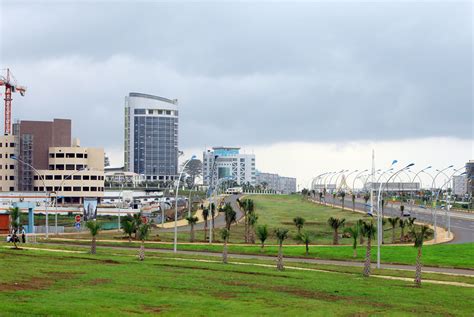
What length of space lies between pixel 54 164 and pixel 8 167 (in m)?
11.8

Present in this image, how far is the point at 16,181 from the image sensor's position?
192 meters

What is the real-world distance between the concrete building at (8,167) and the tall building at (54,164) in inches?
46.0

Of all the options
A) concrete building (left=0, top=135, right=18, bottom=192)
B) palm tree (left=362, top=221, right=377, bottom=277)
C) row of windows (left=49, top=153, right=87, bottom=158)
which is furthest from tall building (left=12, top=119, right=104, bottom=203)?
palm tree (left=362, top=221, right=377, bottom=277)

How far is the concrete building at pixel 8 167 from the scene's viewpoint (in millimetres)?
191750

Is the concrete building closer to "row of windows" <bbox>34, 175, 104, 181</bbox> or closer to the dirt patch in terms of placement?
"row of windows" <bbox>34, 175, 104, 181</bbox>

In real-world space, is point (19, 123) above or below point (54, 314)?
above

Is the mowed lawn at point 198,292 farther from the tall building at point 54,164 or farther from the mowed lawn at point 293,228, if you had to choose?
the tall building at point 54,164

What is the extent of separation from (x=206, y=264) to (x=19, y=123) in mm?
142547

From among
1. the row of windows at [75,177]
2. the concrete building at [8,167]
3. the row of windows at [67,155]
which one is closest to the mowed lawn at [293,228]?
the row of windows at [75,177]

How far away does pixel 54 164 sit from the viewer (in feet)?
636

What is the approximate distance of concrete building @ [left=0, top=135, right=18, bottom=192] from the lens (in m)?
192

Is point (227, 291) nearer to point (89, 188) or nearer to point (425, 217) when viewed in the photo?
point (425, 217)

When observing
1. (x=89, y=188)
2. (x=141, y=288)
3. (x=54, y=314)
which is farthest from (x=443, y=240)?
(x=89, y=188)

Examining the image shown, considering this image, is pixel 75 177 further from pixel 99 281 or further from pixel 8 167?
pixel 99 281
